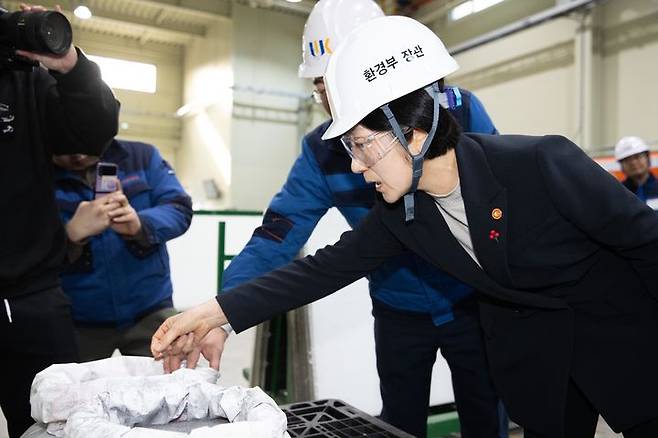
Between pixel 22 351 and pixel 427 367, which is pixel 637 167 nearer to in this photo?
pixel 427 367

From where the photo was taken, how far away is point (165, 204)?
2.07m

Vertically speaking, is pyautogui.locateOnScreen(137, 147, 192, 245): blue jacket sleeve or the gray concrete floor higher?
pyautogui.locateOnScreen(137, 147, 192, 245): blue jacket sleeve

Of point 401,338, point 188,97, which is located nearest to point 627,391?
point 401,338

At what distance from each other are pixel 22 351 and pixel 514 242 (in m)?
1.07

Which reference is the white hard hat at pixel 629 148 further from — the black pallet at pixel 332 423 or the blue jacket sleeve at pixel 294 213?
the black pallet at pixel 332 423

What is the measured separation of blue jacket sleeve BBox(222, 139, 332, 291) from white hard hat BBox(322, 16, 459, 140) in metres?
0.53

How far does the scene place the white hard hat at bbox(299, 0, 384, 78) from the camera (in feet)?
5.13

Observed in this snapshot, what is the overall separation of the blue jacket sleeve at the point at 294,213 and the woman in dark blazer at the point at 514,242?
13.9 inches

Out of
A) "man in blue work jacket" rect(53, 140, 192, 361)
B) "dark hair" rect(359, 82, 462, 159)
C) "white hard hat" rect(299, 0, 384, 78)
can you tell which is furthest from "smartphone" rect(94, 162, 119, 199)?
"dark hair" rect(359, 82, 462, 159)

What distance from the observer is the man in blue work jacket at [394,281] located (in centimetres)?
157

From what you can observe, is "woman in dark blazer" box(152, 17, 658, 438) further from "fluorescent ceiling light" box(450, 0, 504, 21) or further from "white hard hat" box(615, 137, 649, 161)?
"fluorescent ceiling light" box(450, 0, 504, 21)

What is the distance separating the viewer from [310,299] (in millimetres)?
1254

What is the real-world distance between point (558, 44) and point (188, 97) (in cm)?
657

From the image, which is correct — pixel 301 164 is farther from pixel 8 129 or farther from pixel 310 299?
pixel 8 129
